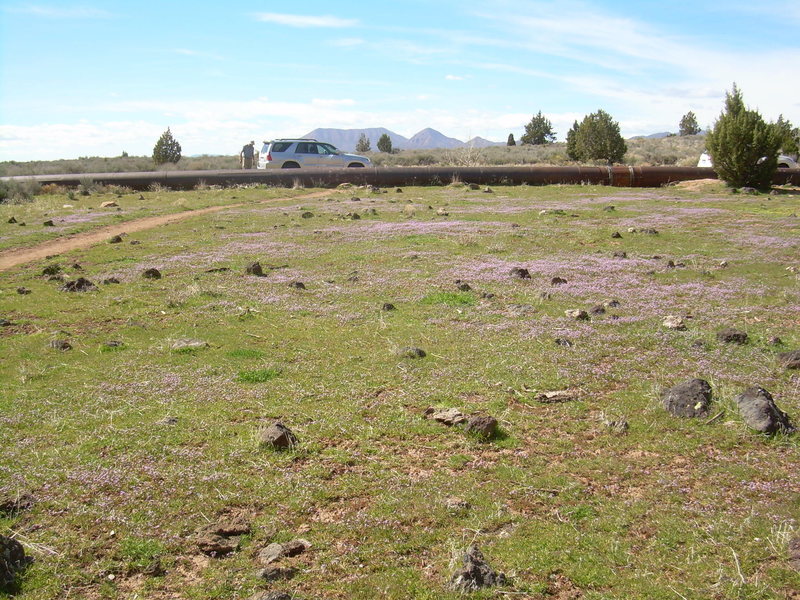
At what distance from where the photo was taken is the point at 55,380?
291 inches

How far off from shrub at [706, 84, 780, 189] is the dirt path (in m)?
20.3

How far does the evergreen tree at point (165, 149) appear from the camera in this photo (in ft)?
183

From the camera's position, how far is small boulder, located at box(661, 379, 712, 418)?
20.4 feet

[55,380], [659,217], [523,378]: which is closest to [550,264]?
[523,378]

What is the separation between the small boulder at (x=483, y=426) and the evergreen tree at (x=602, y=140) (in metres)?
44.1

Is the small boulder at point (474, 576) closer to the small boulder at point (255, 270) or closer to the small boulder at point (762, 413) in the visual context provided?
the small boulder at point (762, 413)

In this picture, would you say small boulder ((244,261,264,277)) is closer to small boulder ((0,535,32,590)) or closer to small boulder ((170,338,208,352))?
small boulder ((170,338,208,352))

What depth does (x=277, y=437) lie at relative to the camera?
18.3 ft

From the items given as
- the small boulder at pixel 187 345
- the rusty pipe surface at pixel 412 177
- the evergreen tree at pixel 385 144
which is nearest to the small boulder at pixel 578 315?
the small boulder at pixel 187 345

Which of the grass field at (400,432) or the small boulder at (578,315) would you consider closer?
the grass field at (400,432)

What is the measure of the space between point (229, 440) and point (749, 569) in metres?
3.98

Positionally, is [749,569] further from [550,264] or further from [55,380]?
[550,264]

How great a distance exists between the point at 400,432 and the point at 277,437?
3.66ft

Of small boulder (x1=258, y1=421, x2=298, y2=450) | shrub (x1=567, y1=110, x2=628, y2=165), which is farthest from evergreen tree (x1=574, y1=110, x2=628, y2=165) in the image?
small boulder (x1=258, y1=421, x2=298, y2=450)
